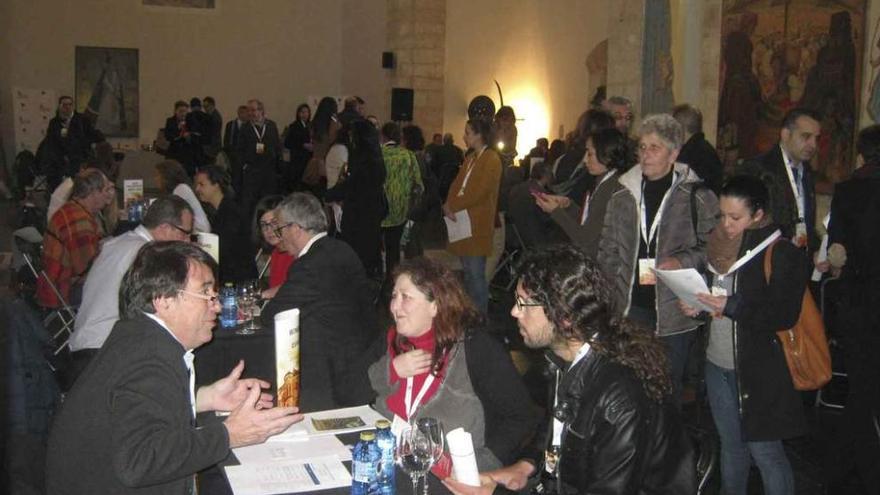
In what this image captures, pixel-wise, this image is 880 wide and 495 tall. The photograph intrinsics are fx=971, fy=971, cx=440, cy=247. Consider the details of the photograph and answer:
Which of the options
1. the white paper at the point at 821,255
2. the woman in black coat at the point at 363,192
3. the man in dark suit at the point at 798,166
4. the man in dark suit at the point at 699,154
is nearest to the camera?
the man in dark suit at the point at 798,166

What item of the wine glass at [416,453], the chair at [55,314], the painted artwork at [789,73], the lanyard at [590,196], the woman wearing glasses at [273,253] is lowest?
the chair at [55,314]

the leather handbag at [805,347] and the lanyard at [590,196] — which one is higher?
the lanyard at [590,196]

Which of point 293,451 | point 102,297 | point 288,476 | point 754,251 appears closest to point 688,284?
point 754,251

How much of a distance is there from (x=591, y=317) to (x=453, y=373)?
789 millimetres

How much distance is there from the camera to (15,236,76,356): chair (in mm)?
6141

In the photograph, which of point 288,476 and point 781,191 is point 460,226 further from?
point 288,476

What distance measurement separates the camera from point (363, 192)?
7.97 metres

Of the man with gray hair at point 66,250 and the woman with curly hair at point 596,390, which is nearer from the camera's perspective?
the woman with curly hair at point 596,390

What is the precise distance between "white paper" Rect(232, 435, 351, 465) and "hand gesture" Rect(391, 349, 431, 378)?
0.35 metres

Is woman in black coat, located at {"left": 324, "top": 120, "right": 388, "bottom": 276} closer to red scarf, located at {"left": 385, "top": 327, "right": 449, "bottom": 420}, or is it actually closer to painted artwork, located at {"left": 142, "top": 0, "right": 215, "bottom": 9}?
red scarf, located at {"left": 385, "top": 327, "right": 449, "bottom": 420}

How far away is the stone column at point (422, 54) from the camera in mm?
16016

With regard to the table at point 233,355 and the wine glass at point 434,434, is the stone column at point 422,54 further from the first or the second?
the wine glass at point 434,434

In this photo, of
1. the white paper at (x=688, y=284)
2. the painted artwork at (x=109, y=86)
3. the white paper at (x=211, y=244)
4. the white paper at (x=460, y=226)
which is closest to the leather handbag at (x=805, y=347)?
the white paper at (x=688, y=284)

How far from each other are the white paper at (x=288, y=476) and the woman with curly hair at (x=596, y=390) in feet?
1.16
